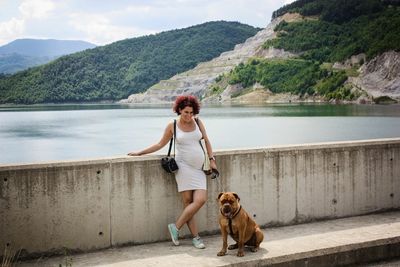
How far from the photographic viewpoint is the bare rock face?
14650 cm

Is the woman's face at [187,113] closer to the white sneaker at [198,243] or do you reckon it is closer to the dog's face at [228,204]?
the dog's face at [228,204]

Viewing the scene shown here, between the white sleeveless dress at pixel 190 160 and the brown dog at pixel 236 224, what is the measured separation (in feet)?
2.07

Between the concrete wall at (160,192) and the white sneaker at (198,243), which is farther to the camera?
the white sneaker at (198,243)

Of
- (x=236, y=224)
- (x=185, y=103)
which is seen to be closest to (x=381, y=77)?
(x=185, y=103)

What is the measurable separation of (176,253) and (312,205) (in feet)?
8.39

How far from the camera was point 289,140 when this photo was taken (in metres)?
57.5

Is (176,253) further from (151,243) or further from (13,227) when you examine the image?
(13,227)

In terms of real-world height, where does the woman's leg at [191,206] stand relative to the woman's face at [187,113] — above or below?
below

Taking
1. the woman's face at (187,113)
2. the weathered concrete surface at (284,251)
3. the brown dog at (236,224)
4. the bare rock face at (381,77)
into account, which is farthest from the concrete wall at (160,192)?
the bare rock face at (381,77)

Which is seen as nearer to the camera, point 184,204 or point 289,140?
point 184,204

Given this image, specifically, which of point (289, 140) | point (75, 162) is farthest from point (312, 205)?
point (289, 140)

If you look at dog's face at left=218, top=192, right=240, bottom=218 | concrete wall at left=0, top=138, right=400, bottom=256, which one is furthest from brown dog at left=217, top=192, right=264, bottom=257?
concrete wall at left=0, top=138, right=400, bottom=256

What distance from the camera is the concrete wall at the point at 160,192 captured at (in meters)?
6.31

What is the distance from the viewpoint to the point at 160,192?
23.2 feet
